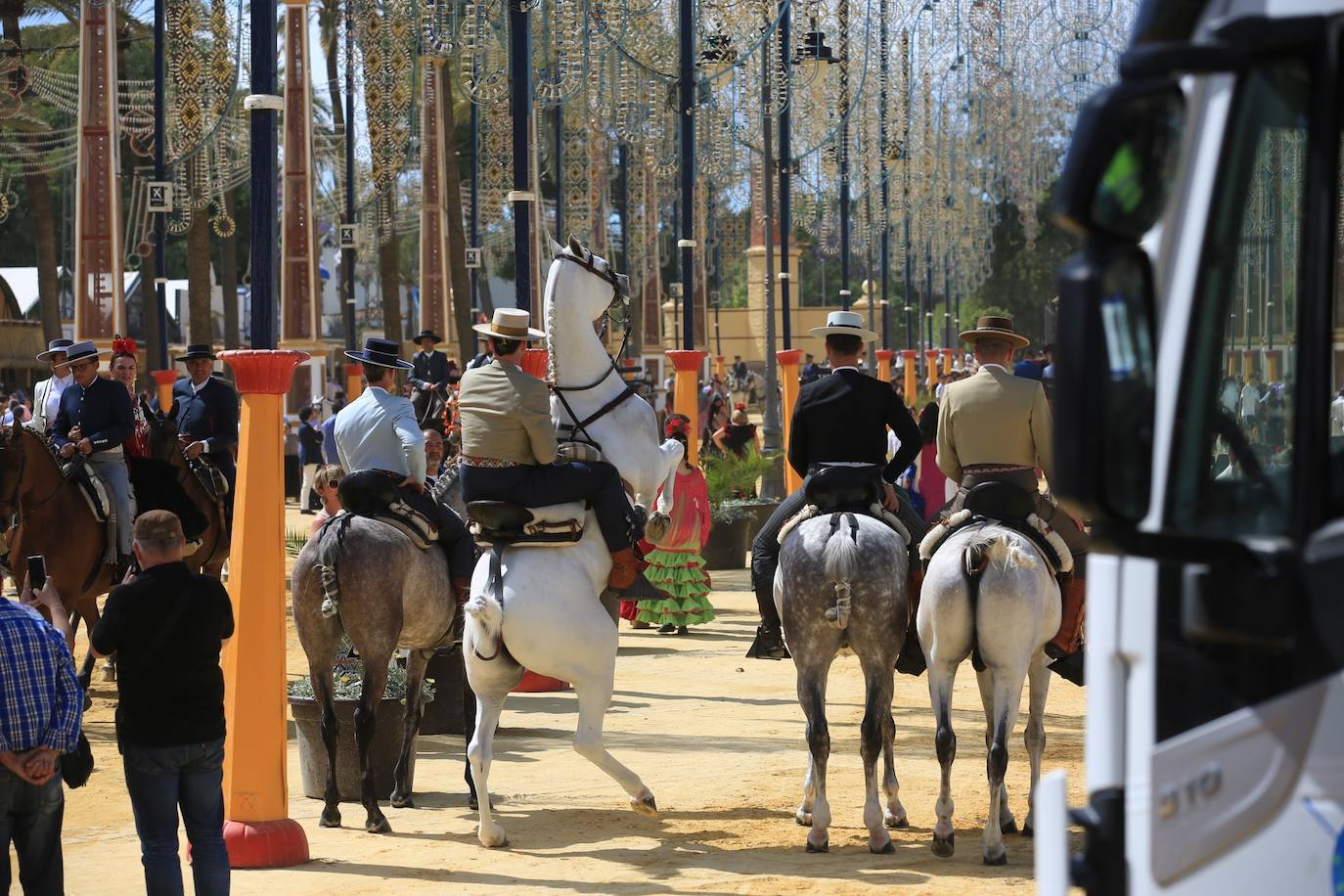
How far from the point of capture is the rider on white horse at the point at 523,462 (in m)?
9.35

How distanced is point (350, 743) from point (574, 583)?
6.78ft

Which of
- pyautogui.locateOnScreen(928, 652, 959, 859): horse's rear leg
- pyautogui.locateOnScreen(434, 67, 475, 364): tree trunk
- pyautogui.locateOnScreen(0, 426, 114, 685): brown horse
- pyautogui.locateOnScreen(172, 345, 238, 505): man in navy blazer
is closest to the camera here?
pyautogui.locateOnScreen(928, 652, 959, 859): horse's rear leg

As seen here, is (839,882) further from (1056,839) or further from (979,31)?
(979,31)

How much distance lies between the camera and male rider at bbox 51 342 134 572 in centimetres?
1387

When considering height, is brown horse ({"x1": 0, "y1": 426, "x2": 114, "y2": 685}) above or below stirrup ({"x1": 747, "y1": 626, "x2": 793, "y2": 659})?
above

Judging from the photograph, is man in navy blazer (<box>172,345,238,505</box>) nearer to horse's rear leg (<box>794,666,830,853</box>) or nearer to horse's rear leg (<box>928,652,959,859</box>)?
horse's rear leg (<box>794,666,830,853</box>)

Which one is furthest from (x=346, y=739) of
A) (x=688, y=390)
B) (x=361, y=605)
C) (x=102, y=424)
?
(x=688, y=390)

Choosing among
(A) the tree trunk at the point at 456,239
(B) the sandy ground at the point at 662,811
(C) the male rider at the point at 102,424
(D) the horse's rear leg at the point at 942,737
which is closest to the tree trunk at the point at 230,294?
(A) the tree trunk at the point at 456,239

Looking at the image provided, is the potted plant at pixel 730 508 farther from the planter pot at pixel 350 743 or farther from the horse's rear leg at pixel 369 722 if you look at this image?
the horse's rear leg at pixel 369 722

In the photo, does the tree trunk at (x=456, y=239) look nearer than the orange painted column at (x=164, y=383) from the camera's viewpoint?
No

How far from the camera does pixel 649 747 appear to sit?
12250 mm

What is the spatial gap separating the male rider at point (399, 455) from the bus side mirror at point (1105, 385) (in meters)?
7.21

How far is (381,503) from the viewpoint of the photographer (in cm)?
1033

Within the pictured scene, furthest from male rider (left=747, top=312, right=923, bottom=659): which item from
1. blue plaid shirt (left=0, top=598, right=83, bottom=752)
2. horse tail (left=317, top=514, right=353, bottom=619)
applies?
blue plaid shirt (left=0, top=598, right=83, bottom=752)
